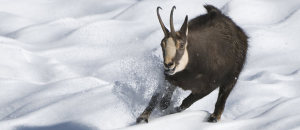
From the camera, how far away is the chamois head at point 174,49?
15.8 feet

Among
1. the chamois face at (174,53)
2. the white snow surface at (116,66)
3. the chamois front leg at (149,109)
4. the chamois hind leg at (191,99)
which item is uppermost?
the chamois face at (174,53)

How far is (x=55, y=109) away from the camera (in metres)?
6.45

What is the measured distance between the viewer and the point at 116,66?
845cm

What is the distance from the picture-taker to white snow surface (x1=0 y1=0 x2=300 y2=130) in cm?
595

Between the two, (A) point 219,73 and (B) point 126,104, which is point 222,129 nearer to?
(A) point 219,73

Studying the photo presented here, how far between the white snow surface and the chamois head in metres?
0.55

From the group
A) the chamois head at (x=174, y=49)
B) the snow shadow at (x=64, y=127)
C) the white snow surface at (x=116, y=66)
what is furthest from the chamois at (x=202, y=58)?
the snow shadow at (x=64, y=127)

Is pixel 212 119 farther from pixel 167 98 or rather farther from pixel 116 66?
pixel 116 66

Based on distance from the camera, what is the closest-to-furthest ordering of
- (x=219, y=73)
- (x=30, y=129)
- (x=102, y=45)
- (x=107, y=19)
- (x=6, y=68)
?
(x=219, y=73) < (x=30, y=129) < (x=6, y=68) < (x=102, y=45) < (x=107, y=19)

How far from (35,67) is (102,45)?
4.02 feet

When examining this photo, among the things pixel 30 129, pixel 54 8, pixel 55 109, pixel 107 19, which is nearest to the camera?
pixel 30 129

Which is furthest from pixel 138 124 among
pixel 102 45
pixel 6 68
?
pixel 102 45

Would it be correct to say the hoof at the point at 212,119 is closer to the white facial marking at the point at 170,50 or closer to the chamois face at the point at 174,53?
the chamois face at the point at 174,53

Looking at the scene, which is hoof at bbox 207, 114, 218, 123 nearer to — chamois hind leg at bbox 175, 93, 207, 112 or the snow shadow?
chamois hind leg at bbox 175, 93, 207, 112
